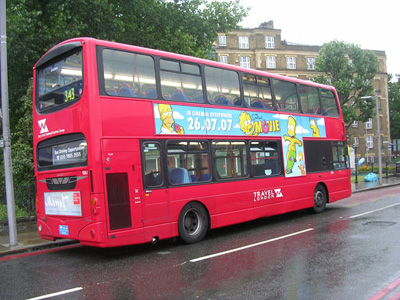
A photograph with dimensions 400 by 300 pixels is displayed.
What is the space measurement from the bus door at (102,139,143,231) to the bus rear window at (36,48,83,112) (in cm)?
128

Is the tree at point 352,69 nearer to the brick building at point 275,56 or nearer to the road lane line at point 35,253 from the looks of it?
the brick building at point 275,56

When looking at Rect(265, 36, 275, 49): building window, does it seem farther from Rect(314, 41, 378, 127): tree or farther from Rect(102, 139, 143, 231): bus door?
Rect(102, 139, 143, 231): bus door

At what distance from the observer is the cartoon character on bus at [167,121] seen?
8273 mm

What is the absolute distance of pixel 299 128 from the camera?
1216 cm

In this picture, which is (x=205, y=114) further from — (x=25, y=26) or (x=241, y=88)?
(x=25, y=26)

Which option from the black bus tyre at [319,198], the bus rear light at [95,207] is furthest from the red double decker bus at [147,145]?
the black bus tyre at [319,198]

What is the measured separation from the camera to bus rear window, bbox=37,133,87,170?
7.32m

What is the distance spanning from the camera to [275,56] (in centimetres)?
5341

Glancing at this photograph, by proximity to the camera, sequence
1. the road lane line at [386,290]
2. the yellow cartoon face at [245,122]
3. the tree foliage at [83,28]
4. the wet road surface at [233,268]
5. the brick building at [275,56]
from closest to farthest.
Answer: the road lane line at [386,290] < the wet road surface at [233,268] < the yellow cartoon face at [245,122] < the tree foliage at [83,28] < the brick building at [275,56]

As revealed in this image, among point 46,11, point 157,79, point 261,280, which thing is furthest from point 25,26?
point 261,280

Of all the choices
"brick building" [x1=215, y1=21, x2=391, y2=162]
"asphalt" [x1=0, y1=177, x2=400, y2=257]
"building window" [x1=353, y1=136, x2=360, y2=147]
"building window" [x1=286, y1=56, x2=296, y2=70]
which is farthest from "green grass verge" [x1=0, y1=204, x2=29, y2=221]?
"building window" [x1=353, y1=136, x2=360, y2=147]

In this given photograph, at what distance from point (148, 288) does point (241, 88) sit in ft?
20.8

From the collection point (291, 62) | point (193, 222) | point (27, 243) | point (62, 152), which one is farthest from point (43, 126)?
point (291, 62)

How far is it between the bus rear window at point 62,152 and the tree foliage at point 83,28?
13.1 ft
